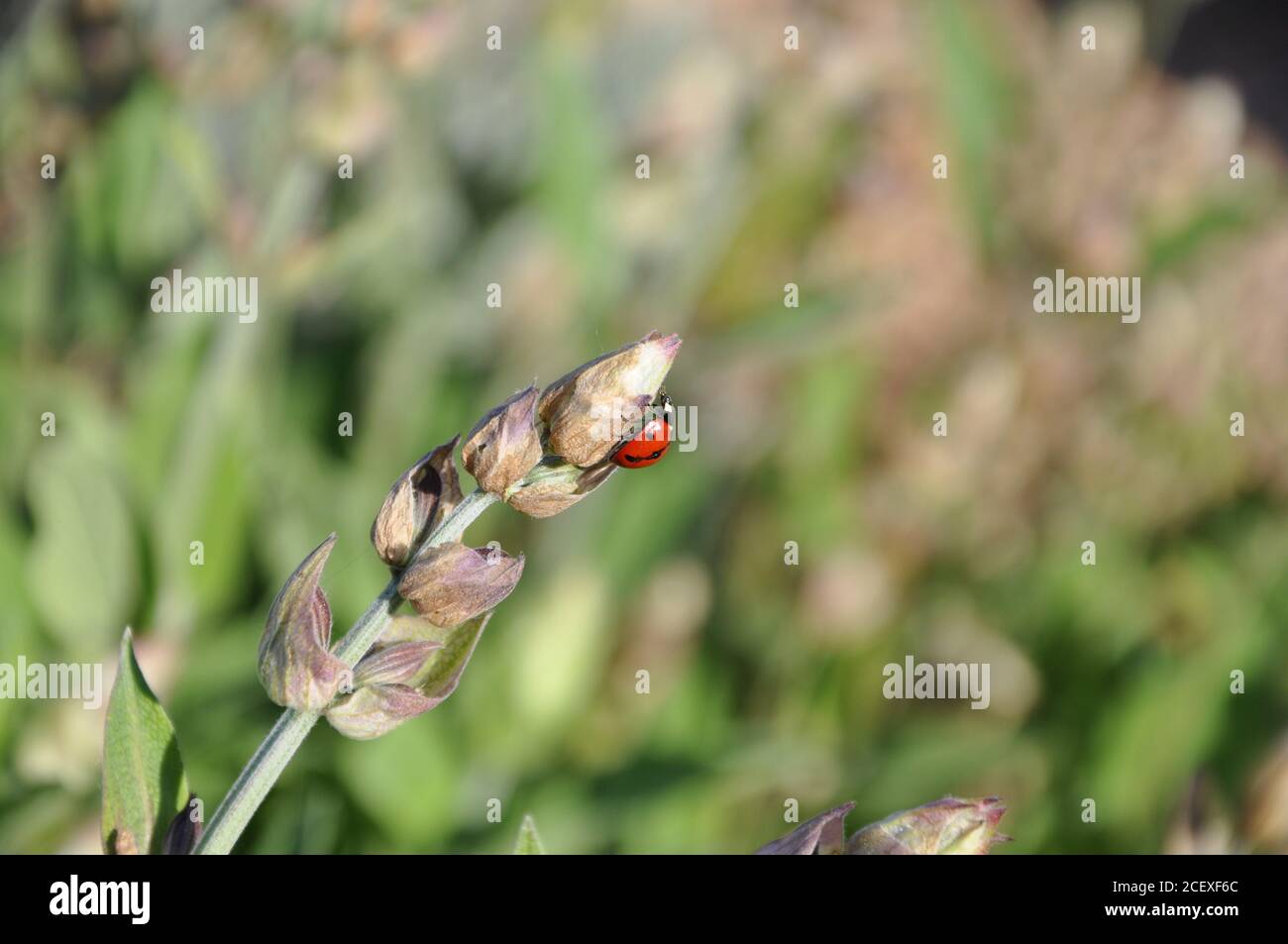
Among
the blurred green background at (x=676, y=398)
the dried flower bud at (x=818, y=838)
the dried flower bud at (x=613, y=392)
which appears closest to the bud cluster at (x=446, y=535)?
the dried flower bud at (x=613, y=392)

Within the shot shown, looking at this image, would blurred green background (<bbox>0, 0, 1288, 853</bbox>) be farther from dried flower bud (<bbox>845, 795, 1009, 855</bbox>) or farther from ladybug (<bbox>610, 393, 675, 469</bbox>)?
ladybug (<bbox>610, 393, 675, 469</bbox>)

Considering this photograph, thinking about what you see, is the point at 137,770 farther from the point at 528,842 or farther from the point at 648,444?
the point at 648,444

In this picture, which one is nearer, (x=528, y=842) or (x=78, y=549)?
(x=528, y=842)

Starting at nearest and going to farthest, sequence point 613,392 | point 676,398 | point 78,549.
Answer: point 613,392
point 78,549
point 676,398

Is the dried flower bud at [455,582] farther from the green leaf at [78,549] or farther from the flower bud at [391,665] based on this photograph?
the green leaf at [78,549]

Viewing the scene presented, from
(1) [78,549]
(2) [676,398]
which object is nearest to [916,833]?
(1) [78,549]

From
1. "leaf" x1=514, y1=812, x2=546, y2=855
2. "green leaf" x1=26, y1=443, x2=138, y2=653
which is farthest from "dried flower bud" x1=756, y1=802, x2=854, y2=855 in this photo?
"green leaf" x1=26, y1=443, x2=138, y2=653
